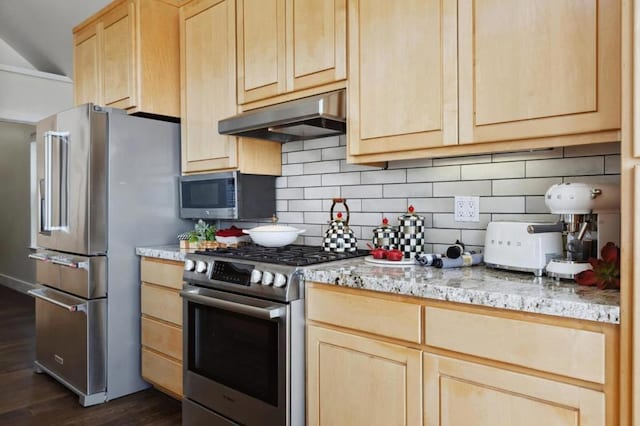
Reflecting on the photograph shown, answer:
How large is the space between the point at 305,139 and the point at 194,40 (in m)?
0.93

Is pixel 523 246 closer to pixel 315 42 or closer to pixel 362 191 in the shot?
pixel 362 191

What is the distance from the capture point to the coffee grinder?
57.3 inches

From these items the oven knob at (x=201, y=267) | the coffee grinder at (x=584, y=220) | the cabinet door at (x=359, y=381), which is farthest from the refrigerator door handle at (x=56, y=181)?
Result: the coffee grinder at (x=584, y=220)

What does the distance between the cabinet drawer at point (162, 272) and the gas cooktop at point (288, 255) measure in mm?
362

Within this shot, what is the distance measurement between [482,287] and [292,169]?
5.43 ft

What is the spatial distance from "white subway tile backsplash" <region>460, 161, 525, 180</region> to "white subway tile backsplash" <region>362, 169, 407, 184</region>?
319mm

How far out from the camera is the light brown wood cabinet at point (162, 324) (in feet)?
8.57

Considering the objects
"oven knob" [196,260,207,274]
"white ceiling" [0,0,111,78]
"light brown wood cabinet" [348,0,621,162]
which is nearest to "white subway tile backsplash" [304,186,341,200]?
"light brown wood cabinet" [348,0,621,162]

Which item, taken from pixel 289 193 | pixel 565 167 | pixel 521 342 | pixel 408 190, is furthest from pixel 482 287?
pixel 289 193

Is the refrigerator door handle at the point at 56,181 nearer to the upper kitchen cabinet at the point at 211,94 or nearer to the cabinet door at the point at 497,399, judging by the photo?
the upper kitchen cabinet at the point at 211,94

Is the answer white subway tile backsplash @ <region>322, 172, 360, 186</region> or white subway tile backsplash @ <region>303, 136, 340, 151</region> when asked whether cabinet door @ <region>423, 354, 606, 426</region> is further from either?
white subway tile backsplash @ <region>303, 136, 340, 151</region>

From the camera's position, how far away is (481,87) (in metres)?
1.64

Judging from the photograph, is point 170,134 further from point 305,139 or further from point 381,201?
point 381,201

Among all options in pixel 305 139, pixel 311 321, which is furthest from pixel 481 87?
pixel 305 139
